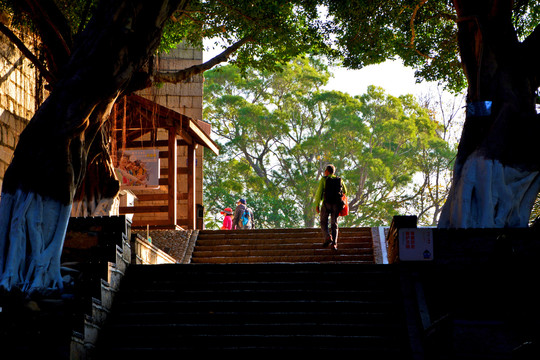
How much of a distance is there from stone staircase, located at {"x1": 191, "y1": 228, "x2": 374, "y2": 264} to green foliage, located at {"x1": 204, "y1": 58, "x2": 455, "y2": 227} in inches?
593

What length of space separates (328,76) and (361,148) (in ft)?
16.1

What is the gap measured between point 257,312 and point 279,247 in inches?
239

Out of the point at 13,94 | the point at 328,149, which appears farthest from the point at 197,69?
the point at 328,149

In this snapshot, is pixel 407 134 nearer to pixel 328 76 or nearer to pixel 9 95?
pixel 328 76

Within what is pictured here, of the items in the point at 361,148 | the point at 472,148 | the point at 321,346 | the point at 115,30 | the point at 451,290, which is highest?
the point at 361,148

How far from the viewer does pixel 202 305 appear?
9516 millimetres

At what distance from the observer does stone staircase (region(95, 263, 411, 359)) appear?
27.9ft

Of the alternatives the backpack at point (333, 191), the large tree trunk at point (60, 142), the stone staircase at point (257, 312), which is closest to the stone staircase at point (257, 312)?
the stone staircase at point (257, 312)

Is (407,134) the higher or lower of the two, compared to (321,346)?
higher

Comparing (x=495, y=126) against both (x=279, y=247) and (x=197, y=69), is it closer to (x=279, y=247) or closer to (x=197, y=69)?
(x=279, y=247)

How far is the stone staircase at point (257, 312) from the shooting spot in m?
8.50

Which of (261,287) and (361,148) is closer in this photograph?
(261,287)

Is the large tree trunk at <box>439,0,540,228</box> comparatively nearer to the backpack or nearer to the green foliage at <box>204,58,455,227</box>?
the backpack

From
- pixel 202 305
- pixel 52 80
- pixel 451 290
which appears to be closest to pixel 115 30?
pixel 52 80
